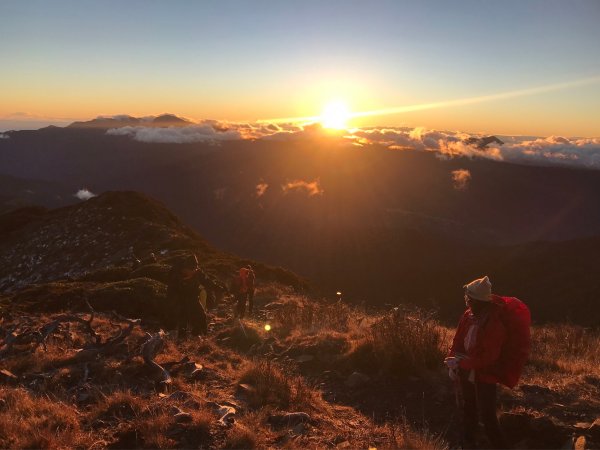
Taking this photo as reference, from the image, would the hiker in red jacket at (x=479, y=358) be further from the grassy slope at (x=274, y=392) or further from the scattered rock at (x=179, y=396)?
the scattered rock at (x=179, y=396)

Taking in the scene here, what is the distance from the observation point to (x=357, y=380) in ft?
28.3

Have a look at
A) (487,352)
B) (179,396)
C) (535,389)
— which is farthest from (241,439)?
(535,389)

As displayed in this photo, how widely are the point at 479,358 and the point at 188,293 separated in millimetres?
8345

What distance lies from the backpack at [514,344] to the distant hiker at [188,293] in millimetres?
8148

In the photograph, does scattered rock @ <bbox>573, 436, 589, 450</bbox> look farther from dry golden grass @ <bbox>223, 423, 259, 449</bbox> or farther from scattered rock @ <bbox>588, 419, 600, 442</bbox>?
dry golden grass @ <bbox>223, 423, 259, 449</bbox>

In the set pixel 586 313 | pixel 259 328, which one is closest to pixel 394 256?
pixel 586 313

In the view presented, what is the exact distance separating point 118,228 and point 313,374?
34970 millimetres

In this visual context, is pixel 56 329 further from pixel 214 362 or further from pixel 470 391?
pixel 470 391

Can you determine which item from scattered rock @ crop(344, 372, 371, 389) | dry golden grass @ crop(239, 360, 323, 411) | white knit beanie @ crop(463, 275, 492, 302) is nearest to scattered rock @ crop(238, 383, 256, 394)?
dry golden grass @ crop(239, 360, 323, 411)

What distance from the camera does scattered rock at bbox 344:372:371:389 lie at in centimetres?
855

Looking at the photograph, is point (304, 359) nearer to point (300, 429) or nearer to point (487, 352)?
point (300, 429)

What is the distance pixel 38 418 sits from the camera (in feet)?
19.2

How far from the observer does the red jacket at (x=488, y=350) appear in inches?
206

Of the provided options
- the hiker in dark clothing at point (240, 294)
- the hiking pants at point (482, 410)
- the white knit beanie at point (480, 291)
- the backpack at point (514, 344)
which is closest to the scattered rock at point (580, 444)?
the hiking pants at point (482, 410)
